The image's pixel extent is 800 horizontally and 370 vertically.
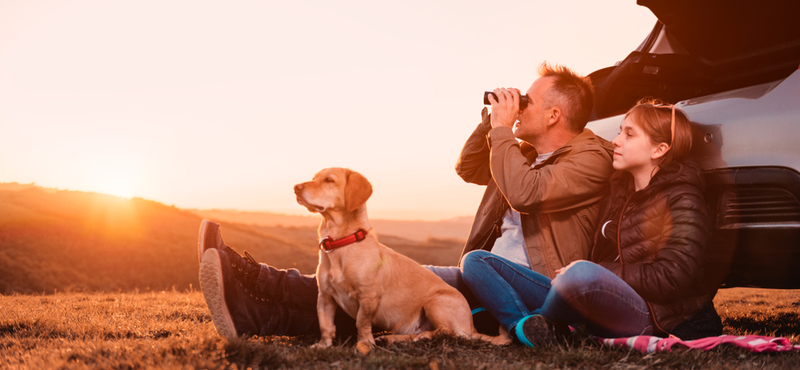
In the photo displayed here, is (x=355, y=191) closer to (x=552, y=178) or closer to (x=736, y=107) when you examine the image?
(x=552, y=178)

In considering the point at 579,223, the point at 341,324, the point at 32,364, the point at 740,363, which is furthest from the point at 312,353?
the point at 740,363

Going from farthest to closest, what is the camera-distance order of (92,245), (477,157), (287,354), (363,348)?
(92,245) < (477,157) < (363,348) < (287,354)

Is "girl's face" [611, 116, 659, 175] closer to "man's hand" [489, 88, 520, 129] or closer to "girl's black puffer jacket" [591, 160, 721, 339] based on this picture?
"girl's black puffer jacket" [591, 160, 721, 339]

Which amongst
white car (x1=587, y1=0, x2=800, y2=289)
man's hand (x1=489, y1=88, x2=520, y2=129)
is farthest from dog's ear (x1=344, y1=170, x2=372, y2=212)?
white car (x1=587, y1=0, x2=800, y2=289)

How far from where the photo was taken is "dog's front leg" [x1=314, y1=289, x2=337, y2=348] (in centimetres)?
275

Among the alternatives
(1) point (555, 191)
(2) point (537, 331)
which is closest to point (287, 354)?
(2) point (537, 331)

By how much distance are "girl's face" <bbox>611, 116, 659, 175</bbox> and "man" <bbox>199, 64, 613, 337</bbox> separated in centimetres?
15

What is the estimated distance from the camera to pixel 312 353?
86.5 inches

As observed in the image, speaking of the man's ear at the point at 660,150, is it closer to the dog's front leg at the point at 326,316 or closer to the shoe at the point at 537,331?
the shoe at the point at 537,331

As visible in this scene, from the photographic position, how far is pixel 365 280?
9.07 feet

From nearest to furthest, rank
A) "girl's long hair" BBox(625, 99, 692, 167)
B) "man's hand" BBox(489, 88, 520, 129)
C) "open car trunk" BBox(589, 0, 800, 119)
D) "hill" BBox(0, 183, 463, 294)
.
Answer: "girl's long hair" BBox(625, 99, 692, 167)
"man's hand" BBox(489, 88, 520, 129)
"open car trunk" BBox(589, 0, 800, 119)
"hill" BBox(0, 183, 463, 294)

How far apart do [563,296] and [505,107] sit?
4.14 ft

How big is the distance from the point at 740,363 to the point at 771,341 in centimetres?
29

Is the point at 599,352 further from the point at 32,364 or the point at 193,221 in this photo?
the point at 193,221
